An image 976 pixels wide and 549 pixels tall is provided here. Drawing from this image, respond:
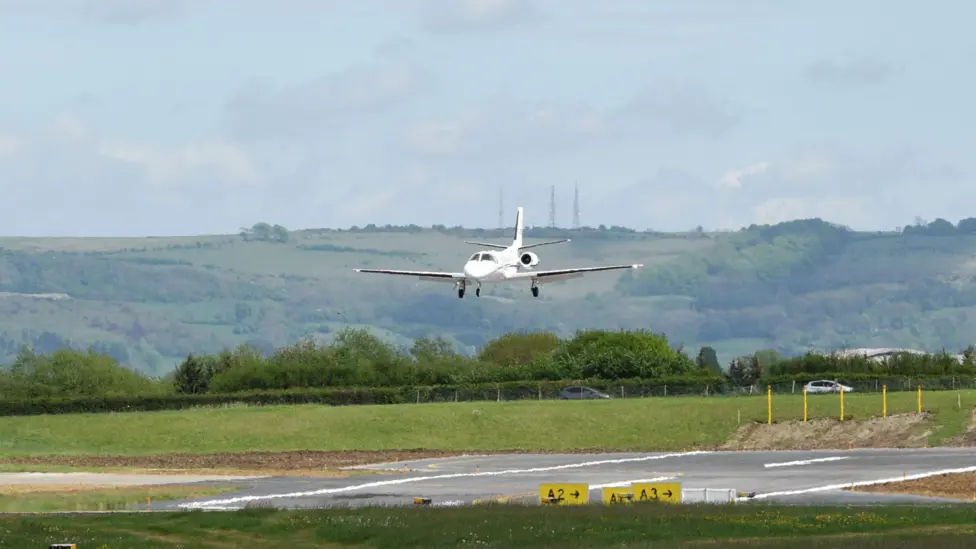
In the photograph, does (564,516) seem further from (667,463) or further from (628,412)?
(628,412)

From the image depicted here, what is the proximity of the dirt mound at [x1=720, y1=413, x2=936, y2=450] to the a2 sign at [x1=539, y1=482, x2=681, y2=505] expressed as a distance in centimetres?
3519

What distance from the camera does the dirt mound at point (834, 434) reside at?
87500 millimetres

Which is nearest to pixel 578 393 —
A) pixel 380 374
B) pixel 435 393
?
pixel 435 393

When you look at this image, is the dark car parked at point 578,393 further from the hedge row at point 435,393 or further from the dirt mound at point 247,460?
the dirt mound at point 247,460

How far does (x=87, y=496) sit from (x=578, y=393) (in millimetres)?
60496

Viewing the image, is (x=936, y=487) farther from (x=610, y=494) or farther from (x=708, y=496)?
(x=610, y=494)

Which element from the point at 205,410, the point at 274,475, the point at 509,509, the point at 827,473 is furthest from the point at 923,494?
the point at 205,410

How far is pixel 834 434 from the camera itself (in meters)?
90.8

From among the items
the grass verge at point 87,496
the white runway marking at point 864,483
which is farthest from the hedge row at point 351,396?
the grass verge at point 87,496

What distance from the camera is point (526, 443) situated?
95.1 metres

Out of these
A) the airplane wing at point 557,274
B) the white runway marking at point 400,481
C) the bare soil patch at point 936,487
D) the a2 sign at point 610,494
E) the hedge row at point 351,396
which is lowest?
the white runway marking at point 400,481

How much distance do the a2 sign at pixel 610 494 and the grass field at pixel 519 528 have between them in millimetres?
2737

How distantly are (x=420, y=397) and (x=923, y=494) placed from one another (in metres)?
62.3

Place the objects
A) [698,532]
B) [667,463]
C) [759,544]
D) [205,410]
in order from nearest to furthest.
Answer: [759,544], [698,532], [667,463], [205,410]
